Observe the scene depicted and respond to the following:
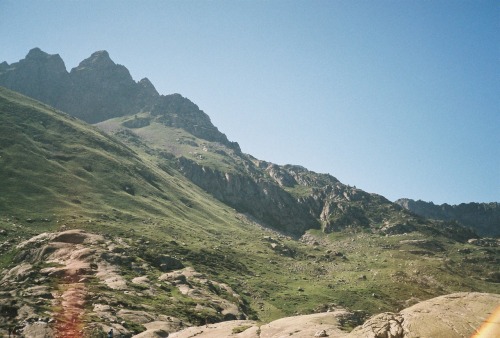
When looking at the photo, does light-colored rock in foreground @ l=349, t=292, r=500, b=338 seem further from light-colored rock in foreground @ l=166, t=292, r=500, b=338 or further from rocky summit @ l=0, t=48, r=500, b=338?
rocky summit @ l=0, t=48, r=500, b=338

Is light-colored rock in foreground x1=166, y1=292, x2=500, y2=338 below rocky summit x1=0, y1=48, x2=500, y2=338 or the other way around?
the other way around

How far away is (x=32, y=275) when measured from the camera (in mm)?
57344

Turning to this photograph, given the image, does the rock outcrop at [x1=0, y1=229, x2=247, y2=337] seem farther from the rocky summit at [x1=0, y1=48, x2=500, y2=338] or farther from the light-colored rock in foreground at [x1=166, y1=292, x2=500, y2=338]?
the light-colored rock in foreground at [x1=166, y1=292, x2=500, y2=338]

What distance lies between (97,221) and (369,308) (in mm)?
94945

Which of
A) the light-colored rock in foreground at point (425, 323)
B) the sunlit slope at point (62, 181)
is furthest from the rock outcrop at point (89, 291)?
the sunlit slope at point (62, 181)

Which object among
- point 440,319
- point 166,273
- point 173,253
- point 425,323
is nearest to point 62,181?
point 173,253

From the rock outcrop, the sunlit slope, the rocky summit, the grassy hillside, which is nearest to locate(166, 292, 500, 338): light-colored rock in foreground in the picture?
the rocky summit

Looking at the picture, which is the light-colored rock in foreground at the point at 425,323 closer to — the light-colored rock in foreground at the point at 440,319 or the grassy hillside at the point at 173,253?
the light-colored rock in foreground at the point at 440,319

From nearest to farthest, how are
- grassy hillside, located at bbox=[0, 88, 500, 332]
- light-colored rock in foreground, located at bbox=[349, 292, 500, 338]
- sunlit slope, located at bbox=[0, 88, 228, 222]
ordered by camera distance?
1. light-colored rock in foreground, located at bbox=[349, 292, 500, 338]
2. grassy hillside, located at bbox=[0, 88, 500, 332]
3. sunlit slope, located at bbox=[0, 88, 228, 222]

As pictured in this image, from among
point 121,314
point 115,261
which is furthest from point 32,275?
point 121,314

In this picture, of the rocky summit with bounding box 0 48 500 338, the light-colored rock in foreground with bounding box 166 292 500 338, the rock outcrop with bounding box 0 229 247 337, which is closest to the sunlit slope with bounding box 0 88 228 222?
the rocky summit with bounding box 0 48 500 338

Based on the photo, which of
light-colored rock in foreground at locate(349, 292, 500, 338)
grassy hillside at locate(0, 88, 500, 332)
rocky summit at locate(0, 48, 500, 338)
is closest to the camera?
light-colored rock in foreground at locate(349, 292, 500, 338)

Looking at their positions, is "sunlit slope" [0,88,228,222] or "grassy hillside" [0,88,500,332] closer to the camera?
"grassy hillside" [0,88,500,332]

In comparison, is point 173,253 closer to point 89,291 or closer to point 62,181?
point 89,291
